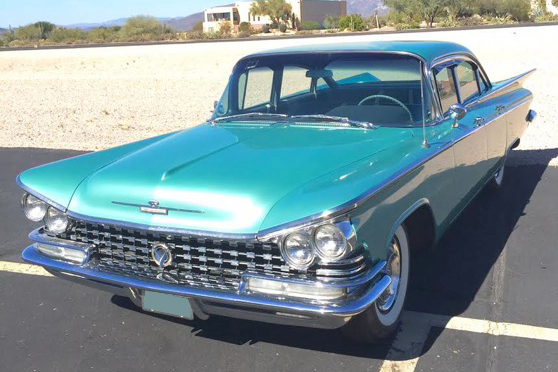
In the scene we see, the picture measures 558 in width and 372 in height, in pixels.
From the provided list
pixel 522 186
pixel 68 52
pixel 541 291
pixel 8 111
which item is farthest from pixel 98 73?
pixel 541 291

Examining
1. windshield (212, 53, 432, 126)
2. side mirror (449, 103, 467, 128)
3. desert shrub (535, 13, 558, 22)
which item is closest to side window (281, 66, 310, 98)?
windshield (212, 53, 432, 126)

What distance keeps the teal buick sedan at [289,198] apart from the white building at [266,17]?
237 ft

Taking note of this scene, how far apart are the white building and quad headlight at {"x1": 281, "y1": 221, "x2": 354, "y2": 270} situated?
243ft

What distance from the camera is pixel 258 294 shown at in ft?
9.70

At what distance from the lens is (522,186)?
6367 millimetres

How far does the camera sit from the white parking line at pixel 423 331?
333cm

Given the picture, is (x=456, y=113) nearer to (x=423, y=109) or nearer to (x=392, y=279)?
(x=423, y=109)

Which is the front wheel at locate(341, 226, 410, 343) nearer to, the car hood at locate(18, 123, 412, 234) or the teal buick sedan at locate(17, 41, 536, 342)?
the teal buick sedan at locate(17, 41, 536, 342)

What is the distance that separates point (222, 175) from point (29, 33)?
68.2 meters

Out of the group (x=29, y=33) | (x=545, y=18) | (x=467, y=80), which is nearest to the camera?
(x=467, y=80)

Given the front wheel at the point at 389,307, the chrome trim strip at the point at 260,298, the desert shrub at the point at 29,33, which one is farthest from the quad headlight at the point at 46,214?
the desert shrub at the point at 29,33

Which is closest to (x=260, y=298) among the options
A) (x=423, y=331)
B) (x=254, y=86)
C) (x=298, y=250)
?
(x=298, y=250)

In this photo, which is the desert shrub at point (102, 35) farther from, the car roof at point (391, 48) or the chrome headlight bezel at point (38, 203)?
the chrome headlight bezel at point (38, 203)

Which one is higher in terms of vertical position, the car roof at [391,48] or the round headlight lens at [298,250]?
the car roof at [391,48]
